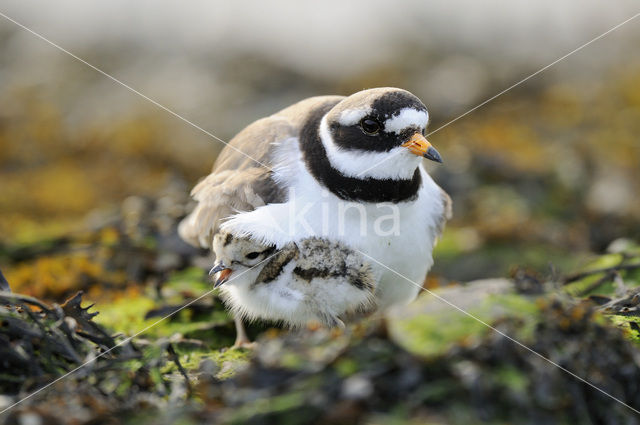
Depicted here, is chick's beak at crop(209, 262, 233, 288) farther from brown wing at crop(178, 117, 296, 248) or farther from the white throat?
the white throat

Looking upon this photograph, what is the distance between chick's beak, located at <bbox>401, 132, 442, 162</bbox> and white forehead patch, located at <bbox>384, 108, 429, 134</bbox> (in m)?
0.09

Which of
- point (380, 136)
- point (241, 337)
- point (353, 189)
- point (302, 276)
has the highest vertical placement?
point (380, 136)

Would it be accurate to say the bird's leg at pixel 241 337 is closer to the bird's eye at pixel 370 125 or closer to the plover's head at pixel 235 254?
the plover's head at pixel 235 254

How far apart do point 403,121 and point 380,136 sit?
188 millimetres

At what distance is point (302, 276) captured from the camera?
4.38 meters

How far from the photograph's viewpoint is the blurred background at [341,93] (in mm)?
7695

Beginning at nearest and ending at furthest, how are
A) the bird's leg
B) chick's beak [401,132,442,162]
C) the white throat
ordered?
chick's beak [401,132,442,162] < the white throat < the bird's leg

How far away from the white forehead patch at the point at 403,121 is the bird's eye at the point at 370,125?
64 millimetres

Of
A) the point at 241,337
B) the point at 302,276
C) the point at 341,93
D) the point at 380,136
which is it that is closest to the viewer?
the point at 302,276

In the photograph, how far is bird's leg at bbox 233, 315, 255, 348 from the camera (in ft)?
15.8

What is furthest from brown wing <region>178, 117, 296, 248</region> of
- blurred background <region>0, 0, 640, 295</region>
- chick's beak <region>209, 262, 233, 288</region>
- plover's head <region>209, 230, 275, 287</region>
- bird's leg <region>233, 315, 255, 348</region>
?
blurred background <region>0, 0, 640, 295</region>

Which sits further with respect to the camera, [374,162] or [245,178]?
[245,178]

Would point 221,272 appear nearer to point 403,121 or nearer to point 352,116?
point 352,116

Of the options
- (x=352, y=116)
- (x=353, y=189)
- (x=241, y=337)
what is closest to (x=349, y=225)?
(x=353, y=189)
